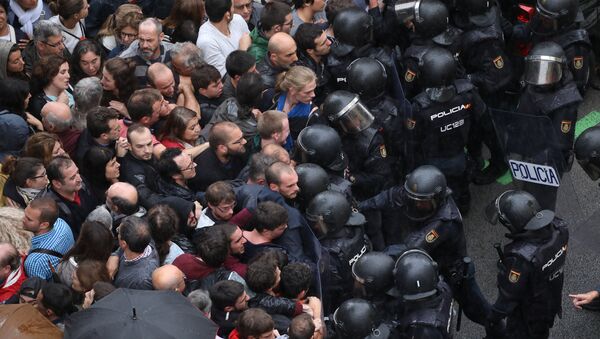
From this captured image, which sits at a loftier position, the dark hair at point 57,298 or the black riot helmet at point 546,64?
the dark hair at point 57,298

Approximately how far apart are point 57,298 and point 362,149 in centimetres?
293

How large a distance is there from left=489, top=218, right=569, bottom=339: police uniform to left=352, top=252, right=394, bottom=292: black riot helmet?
34.7 inches

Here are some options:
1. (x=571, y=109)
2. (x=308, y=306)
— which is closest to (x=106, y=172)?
(x=308, y=306)

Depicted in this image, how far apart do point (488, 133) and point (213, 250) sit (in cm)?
350

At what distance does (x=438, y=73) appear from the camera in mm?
8328

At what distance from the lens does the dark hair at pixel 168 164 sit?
737cm

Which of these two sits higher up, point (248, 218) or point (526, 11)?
point (248, 218)

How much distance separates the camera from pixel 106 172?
24.9 ft

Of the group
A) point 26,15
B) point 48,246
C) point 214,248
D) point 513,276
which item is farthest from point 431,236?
point 26,15

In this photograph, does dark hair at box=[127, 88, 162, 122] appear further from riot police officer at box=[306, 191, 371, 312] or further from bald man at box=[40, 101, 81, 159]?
riot police officer at box=[306, 191, 371, 312]

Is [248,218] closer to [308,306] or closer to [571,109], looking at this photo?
[308,306]

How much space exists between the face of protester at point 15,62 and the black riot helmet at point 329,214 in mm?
2841

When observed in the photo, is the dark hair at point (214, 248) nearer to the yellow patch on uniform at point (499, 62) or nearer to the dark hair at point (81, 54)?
the dark hair at point (81, 54)

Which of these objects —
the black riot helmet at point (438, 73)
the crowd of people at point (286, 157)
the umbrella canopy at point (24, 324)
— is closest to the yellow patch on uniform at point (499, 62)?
the crowd of people at point (286, 157)
